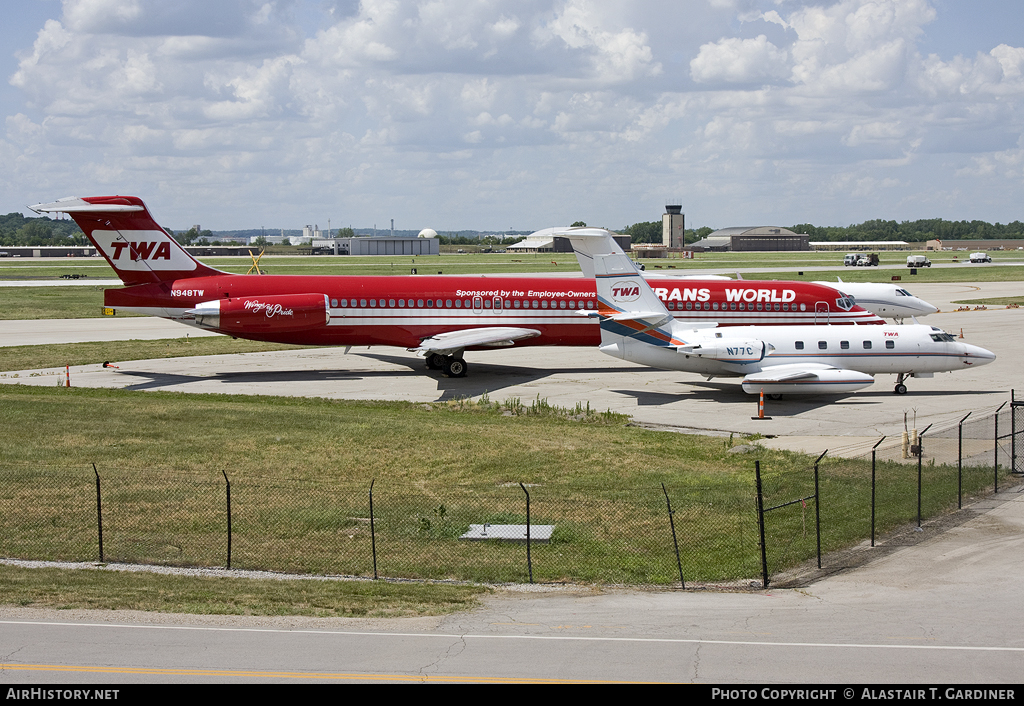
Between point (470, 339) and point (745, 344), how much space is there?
1050 centimetres

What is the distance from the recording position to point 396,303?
3975 cm

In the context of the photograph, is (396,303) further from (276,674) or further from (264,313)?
(276,674)

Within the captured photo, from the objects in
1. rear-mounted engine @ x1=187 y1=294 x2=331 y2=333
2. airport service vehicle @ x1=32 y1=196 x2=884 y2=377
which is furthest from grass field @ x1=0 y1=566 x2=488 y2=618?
rear-mounted engine @ x1=187 y1=294 x2=331 y2=333

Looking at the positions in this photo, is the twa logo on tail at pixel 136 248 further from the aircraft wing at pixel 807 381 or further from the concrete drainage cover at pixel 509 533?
the concrete drainage cover at pixel 509 533

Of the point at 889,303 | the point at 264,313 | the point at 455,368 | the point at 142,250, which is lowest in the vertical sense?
the point at 455,368

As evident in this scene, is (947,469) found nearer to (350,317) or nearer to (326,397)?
(326,397)

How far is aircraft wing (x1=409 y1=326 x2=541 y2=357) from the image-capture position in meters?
37.9

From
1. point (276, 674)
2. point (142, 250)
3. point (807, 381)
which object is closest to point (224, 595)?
point (276, 674)

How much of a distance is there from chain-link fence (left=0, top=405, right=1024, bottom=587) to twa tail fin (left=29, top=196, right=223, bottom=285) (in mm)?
17055

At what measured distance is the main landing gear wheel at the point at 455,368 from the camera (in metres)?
39.4

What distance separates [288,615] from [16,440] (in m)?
15.7

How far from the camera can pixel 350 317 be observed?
129ft

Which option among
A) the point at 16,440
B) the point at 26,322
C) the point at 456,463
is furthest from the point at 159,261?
the point at 26,322

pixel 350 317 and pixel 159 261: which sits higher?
pixel 159 261
